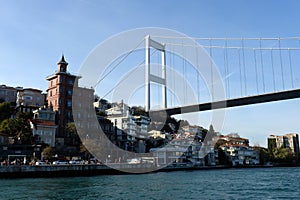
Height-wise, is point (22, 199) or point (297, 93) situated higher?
point (297, 93)

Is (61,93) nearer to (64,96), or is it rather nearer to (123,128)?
(64,96)

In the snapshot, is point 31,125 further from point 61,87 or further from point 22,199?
point 22,199

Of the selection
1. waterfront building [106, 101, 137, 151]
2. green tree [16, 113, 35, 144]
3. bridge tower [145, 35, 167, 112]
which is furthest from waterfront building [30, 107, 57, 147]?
bridge tower [145, 35, 167, 112]

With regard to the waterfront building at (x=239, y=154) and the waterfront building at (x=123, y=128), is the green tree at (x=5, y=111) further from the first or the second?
the waterfront building at (x=239, y=154)

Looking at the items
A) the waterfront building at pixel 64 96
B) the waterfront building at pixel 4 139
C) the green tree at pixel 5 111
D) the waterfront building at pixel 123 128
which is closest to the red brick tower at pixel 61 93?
the waterfront building at pixel 64 96

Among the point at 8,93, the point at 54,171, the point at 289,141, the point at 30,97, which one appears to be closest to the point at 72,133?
the point at 54,171

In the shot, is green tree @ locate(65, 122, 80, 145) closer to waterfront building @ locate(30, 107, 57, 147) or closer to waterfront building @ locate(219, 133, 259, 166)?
waterfront building @ locate(30, 107, 57, 147)

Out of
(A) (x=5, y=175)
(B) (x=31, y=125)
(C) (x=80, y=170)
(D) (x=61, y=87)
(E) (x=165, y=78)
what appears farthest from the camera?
(D) (x=61, y=87)

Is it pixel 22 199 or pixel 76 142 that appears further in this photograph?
pixel 76 142

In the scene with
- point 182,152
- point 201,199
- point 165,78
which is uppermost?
point 165,78

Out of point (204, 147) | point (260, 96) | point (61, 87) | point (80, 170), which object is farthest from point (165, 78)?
point (204, 147)
